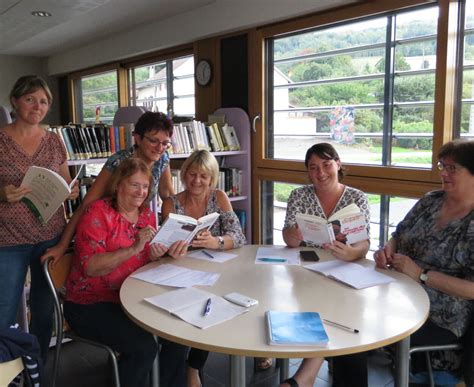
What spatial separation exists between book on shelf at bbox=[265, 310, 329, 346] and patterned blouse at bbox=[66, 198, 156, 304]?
778mm

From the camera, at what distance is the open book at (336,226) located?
1980mm

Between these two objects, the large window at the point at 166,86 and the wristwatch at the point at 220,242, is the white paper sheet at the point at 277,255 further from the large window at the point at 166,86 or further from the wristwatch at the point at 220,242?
the large window at the point at 166,86

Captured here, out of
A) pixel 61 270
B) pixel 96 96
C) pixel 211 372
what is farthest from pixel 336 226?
pixel 96 96

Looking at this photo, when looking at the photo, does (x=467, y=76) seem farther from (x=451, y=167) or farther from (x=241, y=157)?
(x=241, y=157)

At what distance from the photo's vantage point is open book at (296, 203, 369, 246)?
198 cm

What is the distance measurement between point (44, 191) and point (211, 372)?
138 cm

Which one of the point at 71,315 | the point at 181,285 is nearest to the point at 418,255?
the point at 181,285

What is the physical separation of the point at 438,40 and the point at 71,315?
2652 millimetres

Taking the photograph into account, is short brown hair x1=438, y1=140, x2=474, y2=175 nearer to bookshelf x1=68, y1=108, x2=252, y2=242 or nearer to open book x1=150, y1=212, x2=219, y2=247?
open book x1=150, y1=212, x2=219, y2=247

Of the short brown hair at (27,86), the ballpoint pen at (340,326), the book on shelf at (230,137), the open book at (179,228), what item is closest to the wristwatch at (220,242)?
the open book at (179,228)

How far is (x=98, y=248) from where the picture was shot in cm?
188

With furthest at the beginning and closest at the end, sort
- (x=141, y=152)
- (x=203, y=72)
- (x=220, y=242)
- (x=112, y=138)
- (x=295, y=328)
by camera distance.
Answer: (x=203, y=72), (x=112, y=138), (x=141, y=152), (x=220, y=242), (x=295, y=328)

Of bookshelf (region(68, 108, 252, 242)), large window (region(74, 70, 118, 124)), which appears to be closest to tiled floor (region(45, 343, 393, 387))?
bookshelf (region(68, 108, 252, 242))

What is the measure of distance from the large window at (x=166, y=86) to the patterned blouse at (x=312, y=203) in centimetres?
277
